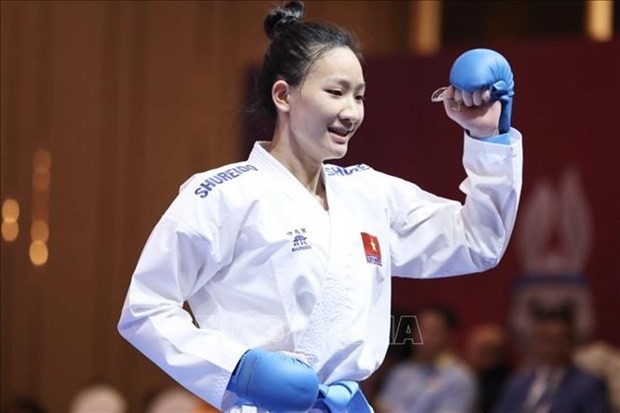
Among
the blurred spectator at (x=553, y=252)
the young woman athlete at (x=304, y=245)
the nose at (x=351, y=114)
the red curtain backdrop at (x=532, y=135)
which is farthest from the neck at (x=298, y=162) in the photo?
the blurred spectator at (x=553, y=252)

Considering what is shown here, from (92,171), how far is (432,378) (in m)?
2.03

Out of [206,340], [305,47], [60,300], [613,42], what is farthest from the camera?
[60,300]

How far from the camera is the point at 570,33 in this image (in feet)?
19.5

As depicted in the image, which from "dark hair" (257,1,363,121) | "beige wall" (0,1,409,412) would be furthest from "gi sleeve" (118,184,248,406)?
"beige wall" (0,1,409,412)

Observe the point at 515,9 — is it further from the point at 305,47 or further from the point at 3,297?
the point at 305,47

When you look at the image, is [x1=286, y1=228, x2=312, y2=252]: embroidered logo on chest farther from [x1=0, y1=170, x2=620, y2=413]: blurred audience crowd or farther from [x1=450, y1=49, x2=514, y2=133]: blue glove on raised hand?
[x1=0, y1=170, x2=620, y2=413]: blurred audience crowd

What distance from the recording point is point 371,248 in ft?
8.39

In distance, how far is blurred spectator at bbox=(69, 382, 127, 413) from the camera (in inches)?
210

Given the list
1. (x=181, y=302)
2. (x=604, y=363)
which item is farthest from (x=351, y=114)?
(x=604, y=363)

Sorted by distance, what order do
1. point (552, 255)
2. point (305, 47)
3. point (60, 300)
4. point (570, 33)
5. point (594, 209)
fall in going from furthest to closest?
point (60, 300) < point (570, 33) < point (552, 255) < point (594, 209) < point (305, 47)

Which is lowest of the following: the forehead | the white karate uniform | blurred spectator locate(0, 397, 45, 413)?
blurred spectator locate(0, 397, 45, 413)

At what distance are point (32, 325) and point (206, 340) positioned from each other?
3942mm

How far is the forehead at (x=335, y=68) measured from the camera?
2.54 metres

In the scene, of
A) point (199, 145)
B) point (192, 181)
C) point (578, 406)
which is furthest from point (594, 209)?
point (192, 181)
